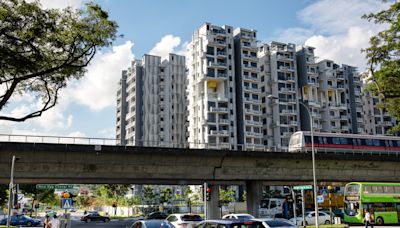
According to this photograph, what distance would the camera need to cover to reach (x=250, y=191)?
44031mm

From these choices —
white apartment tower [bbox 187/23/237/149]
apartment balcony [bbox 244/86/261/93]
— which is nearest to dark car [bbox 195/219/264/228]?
white apartment tower [bbox 187/23/237/149]

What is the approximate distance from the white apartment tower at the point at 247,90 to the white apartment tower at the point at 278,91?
378 cm

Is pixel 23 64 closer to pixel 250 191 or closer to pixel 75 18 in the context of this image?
pixel 75 18

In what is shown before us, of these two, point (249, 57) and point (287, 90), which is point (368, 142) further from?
point (249, 57)

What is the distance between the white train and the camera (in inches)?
2082

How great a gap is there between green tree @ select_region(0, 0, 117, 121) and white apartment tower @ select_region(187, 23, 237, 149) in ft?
218

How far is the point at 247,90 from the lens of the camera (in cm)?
9638

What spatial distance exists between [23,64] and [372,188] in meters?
31.8

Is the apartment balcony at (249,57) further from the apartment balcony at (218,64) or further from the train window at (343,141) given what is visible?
the train window at (343,141)

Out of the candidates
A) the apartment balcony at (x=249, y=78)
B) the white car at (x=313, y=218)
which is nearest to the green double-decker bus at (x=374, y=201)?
the white car at (x=313, y=218)

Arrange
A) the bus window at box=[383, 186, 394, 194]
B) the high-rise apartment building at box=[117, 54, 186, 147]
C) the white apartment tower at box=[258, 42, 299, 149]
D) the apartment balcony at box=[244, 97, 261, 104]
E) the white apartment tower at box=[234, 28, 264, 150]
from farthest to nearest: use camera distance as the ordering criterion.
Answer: the high-rise apartment building at box=[117, 54, 186, 147] < the white apartment tower at box=[258, 42, 299, 149] < the apartment balcony at box=[244, 97, 261, 104] < the white apartment tower at box=[234, 28, 264, 150] < the bus window at box=[383, 186, 394, 194]

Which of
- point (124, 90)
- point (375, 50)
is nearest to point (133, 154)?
point (375, 50)

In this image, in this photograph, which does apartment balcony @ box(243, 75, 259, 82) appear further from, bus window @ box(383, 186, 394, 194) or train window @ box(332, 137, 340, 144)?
bus window @ box(383, 186, 394, 194)

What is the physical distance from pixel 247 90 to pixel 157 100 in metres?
27.5
